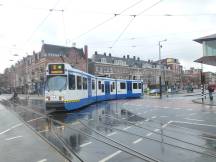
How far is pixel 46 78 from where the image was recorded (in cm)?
2098

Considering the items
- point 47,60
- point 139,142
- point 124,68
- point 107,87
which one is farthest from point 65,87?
point 124,68

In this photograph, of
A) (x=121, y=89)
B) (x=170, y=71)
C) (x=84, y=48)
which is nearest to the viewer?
(x=121, y=89)

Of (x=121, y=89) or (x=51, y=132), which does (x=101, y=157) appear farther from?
(x=121, y=89)

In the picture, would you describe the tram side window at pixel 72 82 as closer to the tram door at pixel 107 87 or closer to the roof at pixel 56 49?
the tram door at pixel 107 87

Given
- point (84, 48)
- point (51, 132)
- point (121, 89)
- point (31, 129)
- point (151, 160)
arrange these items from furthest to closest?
1. point (84, 48)
2. point (121, 89)
3. point (31, 129)
4. point (51, 132)
5. point (151, 160)

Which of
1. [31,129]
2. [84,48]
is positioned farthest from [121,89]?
[84,48]

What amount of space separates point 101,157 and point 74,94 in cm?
1350

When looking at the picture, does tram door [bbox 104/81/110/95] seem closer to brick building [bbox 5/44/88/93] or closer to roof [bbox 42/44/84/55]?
brick building [bbox 5/44/88/93]

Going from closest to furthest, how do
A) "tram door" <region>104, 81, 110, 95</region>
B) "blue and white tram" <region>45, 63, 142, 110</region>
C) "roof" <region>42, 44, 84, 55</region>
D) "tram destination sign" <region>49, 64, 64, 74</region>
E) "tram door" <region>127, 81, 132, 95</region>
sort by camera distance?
1. "blue and white tram" <region>45, 63, 142, 110</region>
2. "tram destination sign" <region>49, 64, 64, 74</region>
3. "tram door" <region>104, 81, 110, 95</region>
4. "tram door" <region>127, 81, 132, 95</region>
5. "roof" <region>42, 44, 84, 55</region>

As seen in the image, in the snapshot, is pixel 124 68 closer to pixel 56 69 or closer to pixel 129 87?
pixel 129 87

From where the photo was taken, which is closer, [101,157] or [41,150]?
[101,157]

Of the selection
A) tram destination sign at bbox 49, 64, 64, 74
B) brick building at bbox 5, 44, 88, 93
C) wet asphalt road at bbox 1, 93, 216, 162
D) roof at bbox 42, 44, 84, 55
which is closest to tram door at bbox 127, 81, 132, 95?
tram destination sign at bbox 49, 64, 64, 74

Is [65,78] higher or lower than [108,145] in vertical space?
higher

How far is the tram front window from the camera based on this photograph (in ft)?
68.0
